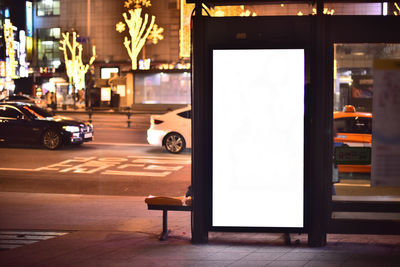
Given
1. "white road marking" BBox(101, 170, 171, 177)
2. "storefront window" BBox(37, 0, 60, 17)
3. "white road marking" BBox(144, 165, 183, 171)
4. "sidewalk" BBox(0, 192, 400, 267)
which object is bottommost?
"sidewalk" BBox(0, 192, 400, 267)

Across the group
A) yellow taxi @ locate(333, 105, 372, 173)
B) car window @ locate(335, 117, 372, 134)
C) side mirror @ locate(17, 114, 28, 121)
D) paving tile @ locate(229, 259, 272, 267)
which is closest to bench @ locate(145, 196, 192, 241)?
paving tile @ locate(229, 259, 272, 267)

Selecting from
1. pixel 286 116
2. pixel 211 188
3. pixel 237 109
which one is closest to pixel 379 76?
pixel 286 116

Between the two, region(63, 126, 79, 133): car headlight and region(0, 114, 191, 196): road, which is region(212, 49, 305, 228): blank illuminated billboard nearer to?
region(0, 114, 191, 196): road

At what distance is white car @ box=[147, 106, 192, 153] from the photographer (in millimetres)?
17016

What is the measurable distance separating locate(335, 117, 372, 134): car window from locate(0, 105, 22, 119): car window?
11457 millimetres

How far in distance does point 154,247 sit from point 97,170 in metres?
7.77

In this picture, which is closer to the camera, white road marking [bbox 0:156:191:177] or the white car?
white road marking [bbox 0:156:191:177]

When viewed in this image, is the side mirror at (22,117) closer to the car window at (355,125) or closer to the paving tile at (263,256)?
the car window at (355,125)

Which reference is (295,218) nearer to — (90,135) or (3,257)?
(3,257)

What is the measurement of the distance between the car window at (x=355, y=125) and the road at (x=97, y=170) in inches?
157

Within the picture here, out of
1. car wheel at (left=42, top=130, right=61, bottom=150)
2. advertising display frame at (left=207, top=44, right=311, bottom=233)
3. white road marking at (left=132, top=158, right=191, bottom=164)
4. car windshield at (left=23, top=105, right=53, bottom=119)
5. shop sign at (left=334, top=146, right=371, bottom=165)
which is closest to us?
advertising display frame at (left=207, top=44, right=311, bottom=233)

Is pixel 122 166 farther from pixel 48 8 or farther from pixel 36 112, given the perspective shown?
pixel 48 8

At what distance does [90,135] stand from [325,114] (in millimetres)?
14084

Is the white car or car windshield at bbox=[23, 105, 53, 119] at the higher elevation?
car windshield at bbox=[23, 105, 53, 119]
